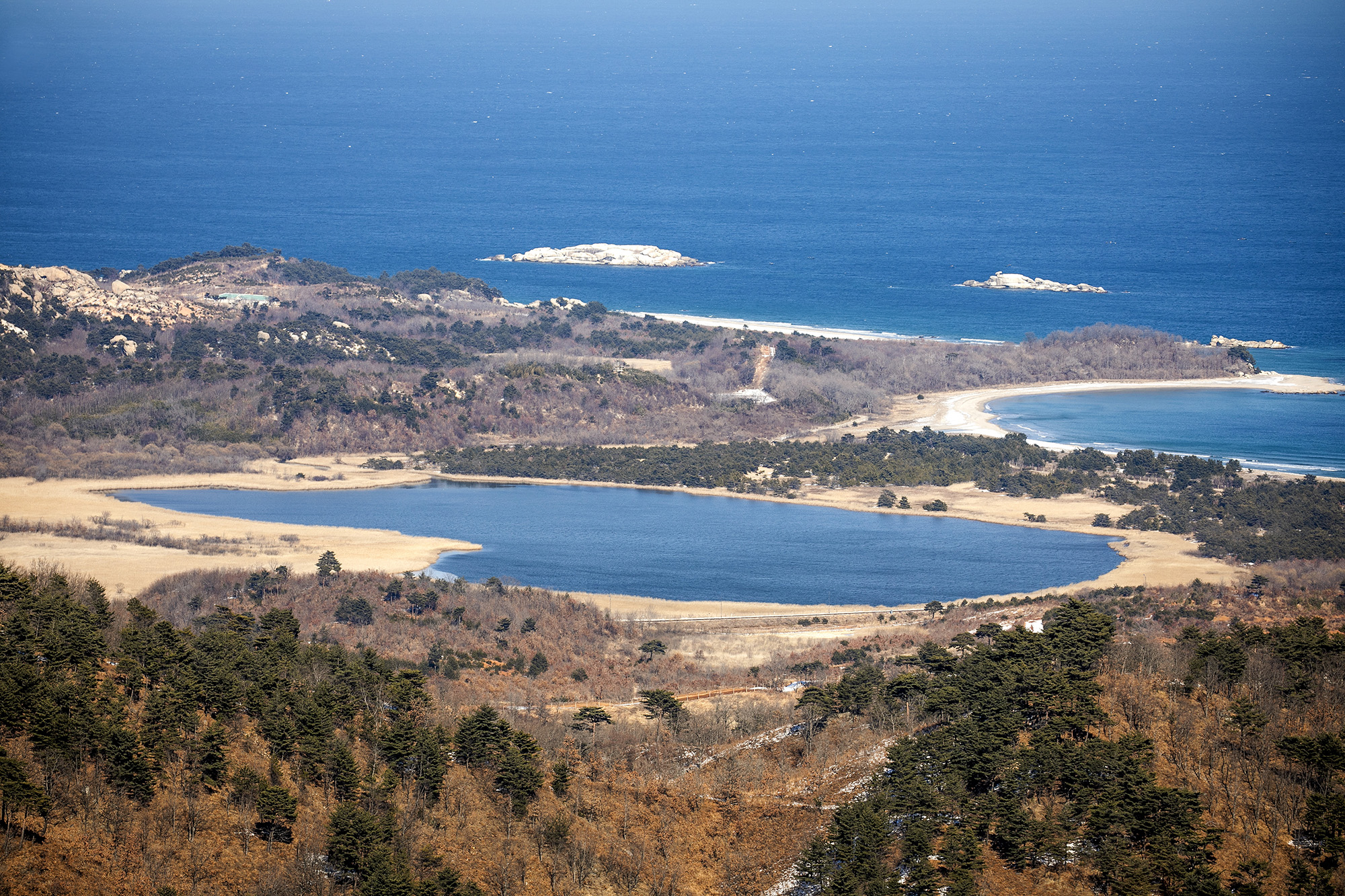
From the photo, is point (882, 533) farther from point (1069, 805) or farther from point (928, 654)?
point (1069, 805)

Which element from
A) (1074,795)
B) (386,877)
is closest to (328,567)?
(386,877)

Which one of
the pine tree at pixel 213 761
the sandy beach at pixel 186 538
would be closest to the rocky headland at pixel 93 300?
the sandy beach at pixel 186 538

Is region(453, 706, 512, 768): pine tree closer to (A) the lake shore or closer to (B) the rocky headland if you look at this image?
(A) the lake shore

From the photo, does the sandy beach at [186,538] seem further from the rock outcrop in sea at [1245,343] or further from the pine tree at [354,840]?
the rock outcrop in sea at [1245,343]

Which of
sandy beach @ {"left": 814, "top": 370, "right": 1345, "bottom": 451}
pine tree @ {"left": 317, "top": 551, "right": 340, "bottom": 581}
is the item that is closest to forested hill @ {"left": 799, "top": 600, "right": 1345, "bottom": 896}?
pine tree @ {"left": 317, "top": 551, "right": 340, "bottom": 581}

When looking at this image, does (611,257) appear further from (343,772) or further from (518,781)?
(343,772)

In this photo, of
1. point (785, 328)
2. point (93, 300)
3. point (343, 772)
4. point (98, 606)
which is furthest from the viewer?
point (785, 328)
